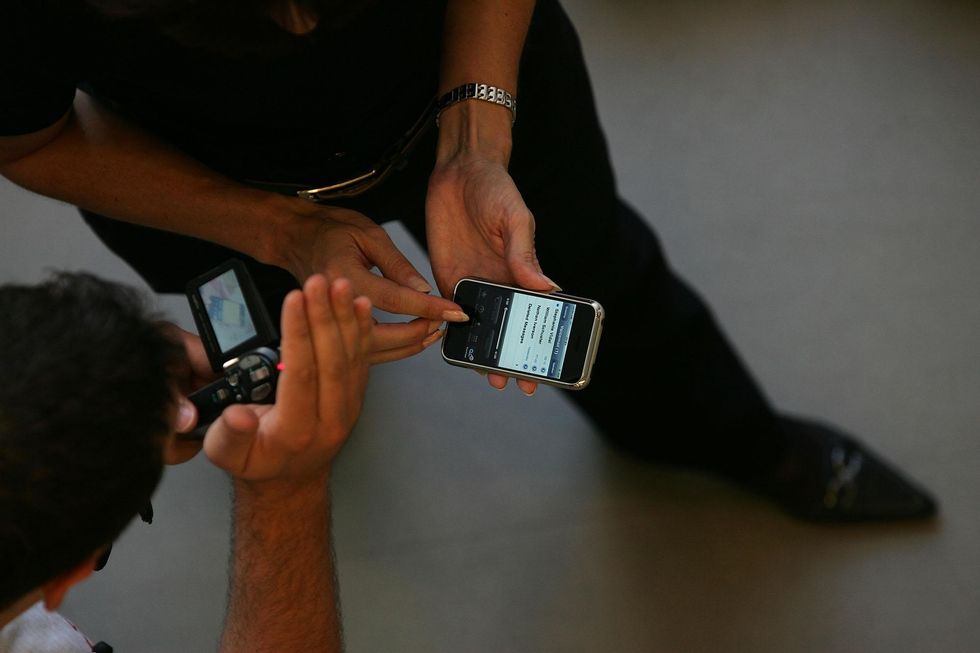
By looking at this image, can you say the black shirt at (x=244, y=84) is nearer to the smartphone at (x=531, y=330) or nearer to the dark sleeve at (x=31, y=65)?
the dark sleeve at (x=31, y=65)

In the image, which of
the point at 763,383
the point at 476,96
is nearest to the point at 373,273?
the point at 476,96

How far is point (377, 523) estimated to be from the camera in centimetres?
144

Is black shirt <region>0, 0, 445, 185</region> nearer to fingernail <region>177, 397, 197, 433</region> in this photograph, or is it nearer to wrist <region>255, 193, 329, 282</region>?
wrist <region>255, 193, 329, 282</region>

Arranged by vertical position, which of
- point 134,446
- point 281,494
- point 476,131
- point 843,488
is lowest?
point 843,488

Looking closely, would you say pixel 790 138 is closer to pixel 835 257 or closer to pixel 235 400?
pixel 835 257

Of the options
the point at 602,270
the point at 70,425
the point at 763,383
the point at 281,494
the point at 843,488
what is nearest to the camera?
the point at 70,425

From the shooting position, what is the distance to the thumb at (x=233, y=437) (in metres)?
0.67

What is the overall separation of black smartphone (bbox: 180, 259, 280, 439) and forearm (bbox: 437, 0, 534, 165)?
248 mm

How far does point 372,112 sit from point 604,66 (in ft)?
3.29

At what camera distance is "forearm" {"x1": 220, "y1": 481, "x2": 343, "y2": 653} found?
2.63ft

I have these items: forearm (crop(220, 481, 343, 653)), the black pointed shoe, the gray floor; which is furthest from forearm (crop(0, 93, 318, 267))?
the black pointed shoe

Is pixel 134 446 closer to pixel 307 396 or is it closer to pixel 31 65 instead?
pixel 307 396

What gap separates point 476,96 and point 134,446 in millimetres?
443

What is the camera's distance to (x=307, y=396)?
2.28 ft
